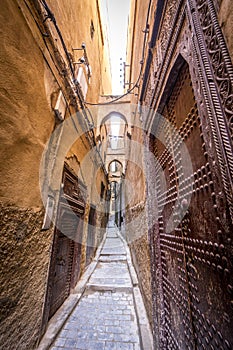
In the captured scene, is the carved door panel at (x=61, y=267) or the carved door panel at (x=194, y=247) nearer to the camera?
the carved door panel at (x=194, y=247)

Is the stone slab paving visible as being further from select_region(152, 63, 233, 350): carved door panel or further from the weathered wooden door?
select_region(152, 63, 233, 350): carved door panel

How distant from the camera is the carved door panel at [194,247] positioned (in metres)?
0.79

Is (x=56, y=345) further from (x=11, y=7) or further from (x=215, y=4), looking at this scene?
(x=11, y=7)

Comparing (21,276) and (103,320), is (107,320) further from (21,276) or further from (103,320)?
(21,276)

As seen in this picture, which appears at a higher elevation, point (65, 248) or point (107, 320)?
point (65, 248)

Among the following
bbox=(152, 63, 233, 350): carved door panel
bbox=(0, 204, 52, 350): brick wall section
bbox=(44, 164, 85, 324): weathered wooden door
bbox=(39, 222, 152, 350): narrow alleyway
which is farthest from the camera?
bbox=(44, 164, 85, 324): weathered wooden door

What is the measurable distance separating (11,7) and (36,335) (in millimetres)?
3916

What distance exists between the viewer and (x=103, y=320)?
105 inches

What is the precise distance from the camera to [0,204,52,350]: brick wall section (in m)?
1.46

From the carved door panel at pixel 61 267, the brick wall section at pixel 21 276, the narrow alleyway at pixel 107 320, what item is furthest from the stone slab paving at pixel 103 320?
the brick wall section at pixel 21 276

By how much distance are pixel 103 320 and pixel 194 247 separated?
2661mm

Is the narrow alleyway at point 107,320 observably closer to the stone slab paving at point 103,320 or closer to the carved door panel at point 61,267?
the stone slab paving at point 103,320

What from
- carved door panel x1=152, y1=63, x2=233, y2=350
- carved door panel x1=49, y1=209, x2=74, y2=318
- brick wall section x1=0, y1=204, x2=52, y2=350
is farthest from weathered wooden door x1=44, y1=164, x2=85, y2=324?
carved door panel x1=152, y1=63, x2=233, y2=350

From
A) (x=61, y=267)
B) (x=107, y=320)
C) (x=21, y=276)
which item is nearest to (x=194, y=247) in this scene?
(x=21, y=276)
